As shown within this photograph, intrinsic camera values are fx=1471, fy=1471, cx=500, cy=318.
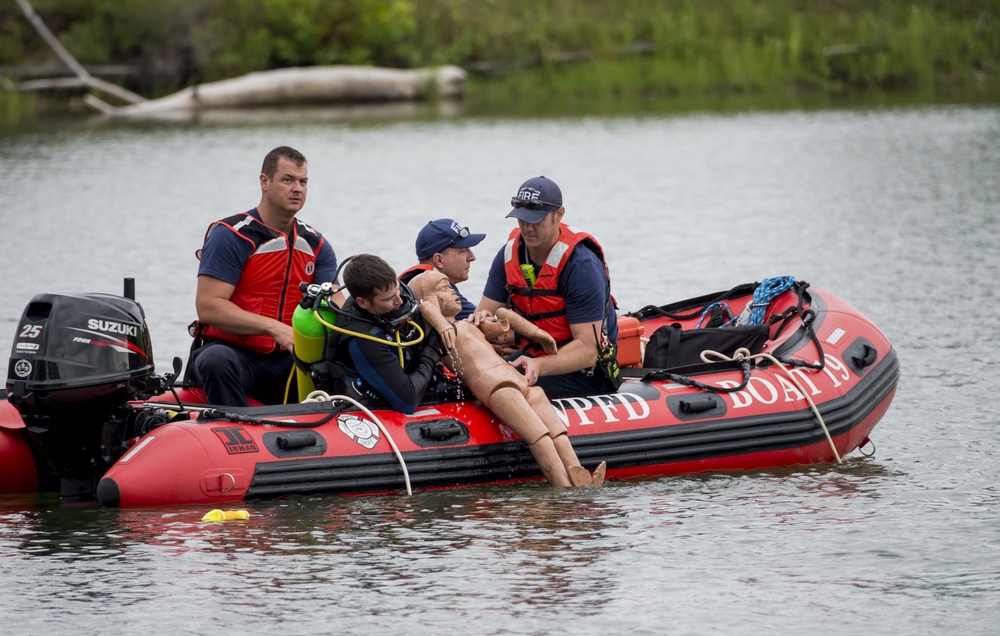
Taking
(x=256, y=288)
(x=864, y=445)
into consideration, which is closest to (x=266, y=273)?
(x=256, y=288)

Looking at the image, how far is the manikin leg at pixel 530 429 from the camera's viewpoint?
640cm

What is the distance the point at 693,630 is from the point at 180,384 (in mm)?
2867

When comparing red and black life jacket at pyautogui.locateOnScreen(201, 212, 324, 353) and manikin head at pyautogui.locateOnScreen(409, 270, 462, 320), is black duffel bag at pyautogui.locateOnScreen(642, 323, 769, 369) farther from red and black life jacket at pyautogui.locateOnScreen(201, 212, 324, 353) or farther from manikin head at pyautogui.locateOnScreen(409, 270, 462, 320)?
red and black life jacket at pyautogui.locateOnScreen(201, 212, 324, 353)

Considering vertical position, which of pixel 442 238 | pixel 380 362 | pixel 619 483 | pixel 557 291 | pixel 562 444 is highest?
pixel 442 238

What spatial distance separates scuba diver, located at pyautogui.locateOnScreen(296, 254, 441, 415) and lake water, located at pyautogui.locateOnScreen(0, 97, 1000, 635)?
49 centimetres

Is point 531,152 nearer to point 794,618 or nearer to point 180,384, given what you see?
point 180,384

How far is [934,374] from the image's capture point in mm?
9125

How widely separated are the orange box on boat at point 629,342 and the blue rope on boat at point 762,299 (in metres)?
0.70

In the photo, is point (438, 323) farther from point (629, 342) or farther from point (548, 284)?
point (629, 342)

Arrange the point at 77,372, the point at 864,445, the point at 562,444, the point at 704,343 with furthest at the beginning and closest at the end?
the point at 704,343 < the point at 864,445 < the point at 562,444 < the point at 77,372

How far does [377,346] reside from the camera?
20.3ft

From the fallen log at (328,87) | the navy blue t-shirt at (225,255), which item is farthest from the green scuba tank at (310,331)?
the fallen log at (328,87)

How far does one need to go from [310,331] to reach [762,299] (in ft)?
9.45

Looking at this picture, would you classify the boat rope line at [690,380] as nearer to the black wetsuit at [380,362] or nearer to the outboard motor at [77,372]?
the black wetsuit at [380,362]
